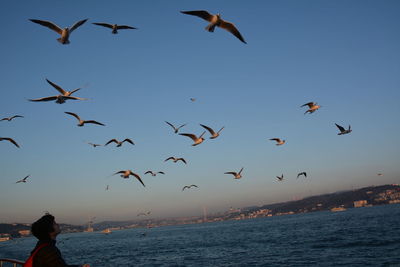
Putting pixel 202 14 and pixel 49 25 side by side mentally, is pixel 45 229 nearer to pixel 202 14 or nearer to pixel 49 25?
pixel 202 14

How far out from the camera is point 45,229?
415cm

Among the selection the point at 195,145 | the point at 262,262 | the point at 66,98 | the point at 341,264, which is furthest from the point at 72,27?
the point at 262,262

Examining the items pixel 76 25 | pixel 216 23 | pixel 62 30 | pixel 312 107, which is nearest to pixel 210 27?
pixel 216 23

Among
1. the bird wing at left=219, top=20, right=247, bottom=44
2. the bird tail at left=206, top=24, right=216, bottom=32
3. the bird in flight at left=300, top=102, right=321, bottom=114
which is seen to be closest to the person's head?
the bird wing at left=219, top=20, right=247, bottom=44

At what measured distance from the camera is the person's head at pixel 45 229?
162 inches

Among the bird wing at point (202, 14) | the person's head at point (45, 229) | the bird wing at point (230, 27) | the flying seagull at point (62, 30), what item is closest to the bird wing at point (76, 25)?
the flying seagull at point (62, 30)

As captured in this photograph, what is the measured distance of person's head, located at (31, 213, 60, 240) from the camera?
411 cm

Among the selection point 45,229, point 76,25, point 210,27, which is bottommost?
point 45,229

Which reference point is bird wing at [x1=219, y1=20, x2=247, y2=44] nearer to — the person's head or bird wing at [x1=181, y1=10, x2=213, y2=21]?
bird wing at [x1=181, y1=10, x2=213, y2=21]

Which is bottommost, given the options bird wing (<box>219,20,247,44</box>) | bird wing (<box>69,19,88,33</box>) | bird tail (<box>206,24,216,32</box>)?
bird wing (<box>219,20,247,44</box>)

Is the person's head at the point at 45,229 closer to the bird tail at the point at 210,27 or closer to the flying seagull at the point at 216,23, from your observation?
the flying seagull at the point at 216,23

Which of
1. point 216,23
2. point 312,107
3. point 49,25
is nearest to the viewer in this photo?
point 216,23

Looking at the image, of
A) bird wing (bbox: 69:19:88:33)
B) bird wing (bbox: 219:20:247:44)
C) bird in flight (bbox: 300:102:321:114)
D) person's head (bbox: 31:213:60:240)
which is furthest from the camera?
bird in flight (bbox: 300:102:321:114)

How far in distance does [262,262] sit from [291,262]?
3122mm
